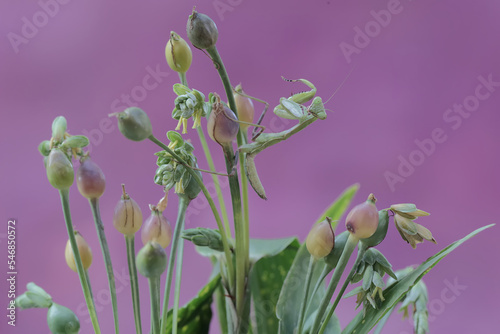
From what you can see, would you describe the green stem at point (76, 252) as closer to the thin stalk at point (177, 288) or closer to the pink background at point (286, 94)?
the thin stalk at point (177, 288)

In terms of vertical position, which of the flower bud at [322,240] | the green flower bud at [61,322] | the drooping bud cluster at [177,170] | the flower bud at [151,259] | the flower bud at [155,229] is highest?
the flower bud at [322,240]

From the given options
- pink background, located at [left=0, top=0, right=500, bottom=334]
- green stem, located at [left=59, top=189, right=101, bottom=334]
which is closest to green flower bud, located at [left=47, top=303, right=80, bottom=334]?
green stem, located at [left=59, top=189, right=101, bottom=334]

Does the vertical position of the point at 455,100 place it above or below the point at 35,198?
above

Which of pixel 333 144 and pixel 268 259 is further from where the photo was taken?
pixel 333 144

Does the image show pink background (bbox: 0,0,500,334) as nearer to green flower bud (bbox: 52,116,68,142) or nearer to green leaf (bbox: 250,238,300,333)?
green leaf (bbox: 250,238,300,333)

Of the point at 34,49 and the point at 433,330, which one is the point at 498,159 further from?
the point at 34,49

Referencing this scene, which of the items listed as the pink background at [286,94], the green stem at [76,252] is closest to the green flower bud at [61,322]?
the green stem at [76,252]

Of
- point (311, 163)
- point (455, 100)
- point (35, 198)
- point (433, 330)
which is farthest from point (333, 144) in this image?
point (35, 198)
